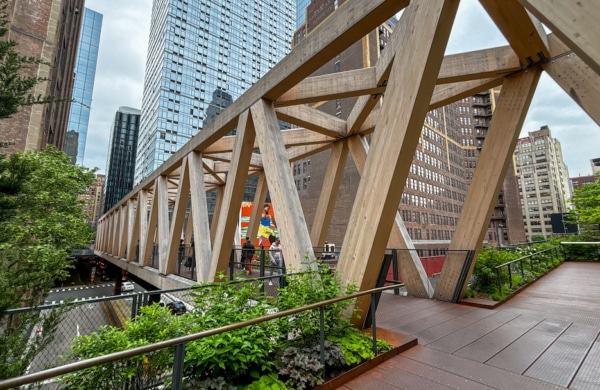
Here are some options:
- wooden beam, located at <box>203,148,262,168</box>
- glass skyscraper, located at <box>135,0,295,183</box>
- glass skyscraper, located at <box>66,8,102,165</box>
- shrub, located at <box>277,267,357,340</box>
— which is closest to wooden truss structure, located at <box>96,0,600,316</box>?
shrub, located at <box>277,267,357,340</box>

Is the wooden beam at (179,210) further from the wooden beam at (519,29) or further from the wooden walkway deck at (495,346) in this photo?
the wooden beam at (519,29)

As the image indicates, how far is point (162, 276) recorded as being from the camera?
13.1m

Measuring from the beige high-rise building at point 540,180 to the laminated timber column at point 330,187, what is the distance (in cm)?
11656

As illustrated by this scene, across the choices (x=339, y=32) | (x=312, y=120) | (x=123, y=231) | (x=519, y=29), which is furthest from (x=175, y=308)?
(x=123, y=231)

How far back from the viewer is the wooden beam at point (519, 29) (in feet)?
16.5

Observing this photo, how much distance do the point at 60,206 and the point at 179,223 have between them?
26.4 ft

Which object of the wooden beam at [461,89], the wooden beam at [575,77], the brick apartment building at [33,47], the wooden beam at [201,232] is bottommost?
the wooden beam at [201,232]

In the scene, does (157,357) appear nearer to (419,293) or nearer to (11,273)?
(11,273)

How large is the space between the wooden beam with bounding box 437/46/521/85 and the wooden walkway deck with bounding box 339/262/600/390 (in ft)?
16.8

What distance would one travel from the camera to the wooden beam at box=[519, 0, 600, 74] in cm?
236

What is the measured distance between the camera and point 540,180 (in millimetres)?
108062

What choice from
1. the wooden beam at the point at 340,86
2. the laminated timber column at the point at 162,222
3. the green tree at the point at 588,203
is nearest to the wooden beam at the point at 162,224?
the laminated timber column at the point at 162,222

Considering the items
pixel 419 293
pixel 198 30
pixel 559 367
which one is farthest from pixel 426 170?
pixel 198 30

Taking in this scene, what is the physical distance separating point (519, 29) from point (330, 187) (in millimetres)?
7306
